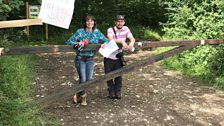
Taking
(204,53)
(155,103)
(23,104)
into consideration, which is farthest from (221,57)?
(23,104)

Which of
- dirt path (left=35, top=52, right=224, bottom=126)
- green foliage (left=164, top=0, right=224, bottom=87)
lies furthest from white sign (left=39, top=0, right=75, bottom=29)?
green foliage (left=164, top=0, right=224, bottom=87)

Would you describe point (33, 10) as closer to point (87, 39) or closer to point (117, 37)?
point (117, 37)

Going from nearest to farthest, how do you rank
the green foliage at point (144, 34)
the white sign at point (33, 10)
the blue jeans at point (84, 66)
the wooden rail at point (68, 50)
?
the wooden rail at point (68, 50) → the blue jeans at point (84, 66) → the white sign at point (33, 10) → the green foliage at point (144, 34)

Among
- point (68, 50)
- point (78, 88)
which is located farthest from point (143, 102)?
point (68, 50)

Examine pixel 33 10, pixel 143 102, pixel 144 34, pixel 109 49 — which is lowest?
pixel 143 102

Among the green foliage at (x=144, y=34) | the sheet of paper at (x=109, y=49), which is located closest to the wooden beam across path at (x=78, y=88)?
the sheet of paper at (x=109, y=49)

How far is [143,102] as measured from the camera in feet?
21.4

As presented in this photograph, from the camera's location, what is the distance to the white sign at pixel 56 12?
4.84m

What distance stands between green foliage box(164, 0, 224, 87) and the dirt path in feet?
1.44

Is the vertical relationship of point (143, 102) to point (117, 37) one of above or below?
below

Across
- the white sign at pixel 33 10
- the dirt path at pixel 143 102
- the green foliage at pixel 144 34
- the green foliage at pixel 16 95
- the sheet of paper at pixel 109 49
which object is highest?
the white sign at pixel 33 10

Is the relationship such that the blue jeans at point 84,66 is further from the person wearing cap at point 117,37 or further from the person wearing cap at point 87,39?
the person wearing cap at point 117,37

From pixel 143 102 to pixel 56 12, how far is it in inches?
100.0

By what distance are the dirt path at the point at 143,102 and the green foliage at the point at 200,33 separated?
1.44 ft
